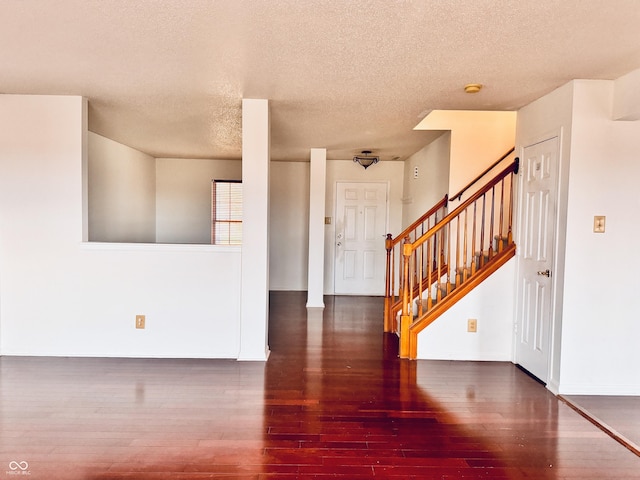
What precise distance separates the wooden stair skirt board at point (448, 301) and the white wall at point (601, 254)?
792 millimetres

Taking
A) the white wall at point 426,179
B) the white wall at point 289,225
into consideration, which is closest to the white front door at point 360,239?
→ the white wall at point 426,179

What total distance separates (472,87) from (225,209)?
16.7 ft

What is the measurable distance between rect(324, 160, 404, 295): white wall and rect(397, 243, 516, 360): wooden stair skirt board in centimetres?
325

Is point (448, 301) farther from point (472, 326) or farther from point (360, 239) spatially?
point (360, 239)

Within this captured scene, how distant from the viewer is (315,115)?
400cm

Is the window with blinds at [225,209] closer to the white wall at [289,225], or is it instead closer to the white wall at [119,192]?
the white wall at [289,225]

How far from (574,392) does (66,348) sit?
4093 millimetres

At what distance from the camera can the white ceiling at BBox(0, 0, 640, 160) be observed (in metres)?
2.01

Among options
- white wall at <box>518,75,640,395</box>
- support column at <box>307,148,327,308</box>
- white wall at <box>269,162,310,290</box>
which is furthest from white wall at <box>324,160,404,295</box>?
white wall at <box>518,75,640,395</box>

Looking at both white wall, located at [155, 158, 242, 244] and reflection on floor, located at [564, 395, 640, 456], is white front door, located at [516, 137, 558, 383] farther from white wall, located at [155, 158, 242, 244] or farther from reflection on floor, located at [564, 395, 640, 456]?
white wall, located at [155, 158, 242, 244]

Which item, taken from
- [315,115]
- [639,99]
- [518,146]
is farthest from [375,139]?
[639,99]

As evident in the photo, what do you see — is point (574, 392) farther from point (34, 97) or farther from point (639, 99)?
point (34, 97)

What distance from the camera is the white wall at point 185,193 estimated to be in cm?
721

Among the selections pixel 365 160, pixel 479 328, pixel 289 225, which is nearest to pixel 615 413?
pixel 479 328
